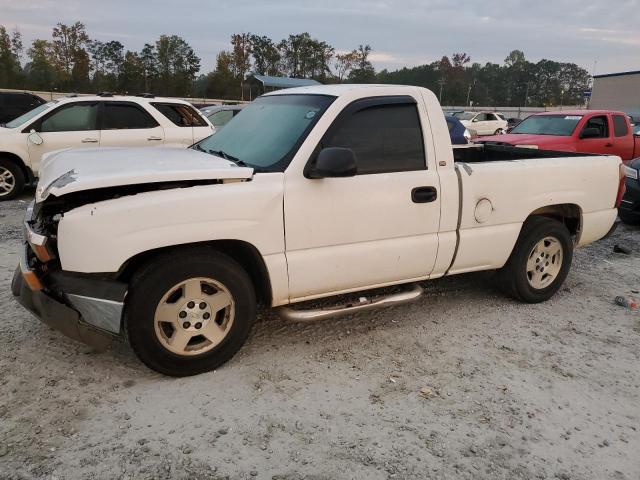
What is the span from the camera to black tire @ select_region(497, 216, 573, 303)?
180 inches

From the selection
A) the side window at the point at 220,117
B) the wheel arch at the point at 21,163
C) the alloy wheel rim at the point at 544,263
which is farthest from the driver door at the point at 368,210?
the side window at the point at 220,117

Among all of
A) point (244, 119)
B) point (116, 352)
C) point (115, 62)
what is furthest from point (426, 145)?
point (115, 62)

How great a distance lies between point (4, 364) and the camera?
3.39m

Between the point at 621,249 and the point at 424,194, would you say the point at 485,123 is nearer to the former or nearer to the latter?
the point at 621,249

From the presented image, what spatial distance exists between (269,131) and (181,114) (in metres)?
6.06

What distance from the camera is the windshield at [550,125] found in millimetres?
10336

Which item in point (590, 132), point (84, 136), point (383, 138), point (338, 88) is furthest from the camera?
point (590, 132)

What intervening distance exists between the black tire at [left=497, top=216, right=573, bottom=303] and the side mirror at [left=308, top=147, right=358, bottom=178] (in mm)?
2045

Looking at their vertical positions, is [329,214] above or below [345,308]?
above

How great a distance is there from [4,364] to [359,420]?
7.59ft

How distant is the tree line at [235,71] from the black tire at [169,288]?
49381 millimetres

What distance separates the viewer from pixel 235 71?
68.1 metres

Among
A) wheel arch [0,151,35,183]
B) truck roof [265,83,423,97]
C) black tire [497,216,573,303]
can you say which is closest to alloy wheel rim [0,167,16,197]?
wheel arch [0,151,35,183]

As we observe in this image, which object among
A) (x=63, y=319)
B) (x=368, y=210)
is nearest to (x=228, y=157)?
(x=368, y=210)
